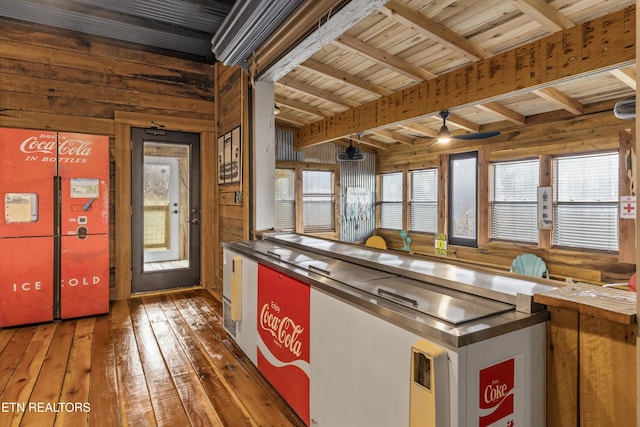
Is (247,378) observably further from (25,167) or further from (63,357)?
(25,167)

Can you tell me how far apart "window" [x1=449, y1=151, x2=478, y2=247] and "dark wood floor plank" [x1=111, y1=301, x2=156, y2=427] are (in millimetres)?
5920

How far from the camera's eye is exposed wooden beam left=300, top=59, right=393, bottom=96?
451cm

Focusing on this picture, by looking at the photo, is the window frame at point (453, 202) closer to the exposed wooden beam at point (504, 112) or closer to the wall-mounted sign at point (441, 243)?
the wall-mounted sign at point (441, 243)

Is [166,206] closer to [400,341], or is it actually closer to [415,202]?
[400,341]

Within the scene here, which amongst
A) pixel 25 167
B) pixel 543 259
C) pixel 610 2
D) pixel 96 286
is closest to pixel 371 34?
pixel 610 2

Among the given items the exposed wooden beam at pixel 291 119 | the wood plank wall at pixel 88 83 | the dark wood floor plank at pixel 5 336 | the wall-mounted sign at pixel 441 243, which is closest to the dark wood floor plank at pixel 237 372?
the dark wood floor plank at pixel 5 336

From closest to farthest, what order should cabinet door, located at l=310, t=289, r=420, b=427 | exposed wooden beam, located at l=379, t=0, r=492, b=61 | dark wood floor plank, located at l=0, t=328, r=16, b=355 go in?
cabinet door, located at l=310, t=289, r=420, b=427, dark wood floor plank, located at l=0, t=328, r=16, b=355, exposed wooden beam, located at l=379, t=0, r=492, b=61

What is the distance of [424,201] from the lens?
7832mm

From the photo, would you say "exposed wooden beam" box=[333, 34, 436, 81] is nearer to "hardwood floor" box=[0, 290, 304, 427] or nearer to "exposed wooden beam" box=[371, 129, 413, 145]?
"exposed wooden beam" box=[371, 129, 413, 145]

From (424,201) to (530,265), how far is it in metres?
2.70

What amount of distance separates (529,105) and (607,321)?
16.9ft

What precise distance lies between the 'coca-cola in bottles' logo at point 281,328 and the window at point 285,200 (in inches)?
210

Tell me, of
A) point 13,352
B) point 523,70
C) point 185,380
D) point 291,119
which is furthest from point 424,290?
point 291,119


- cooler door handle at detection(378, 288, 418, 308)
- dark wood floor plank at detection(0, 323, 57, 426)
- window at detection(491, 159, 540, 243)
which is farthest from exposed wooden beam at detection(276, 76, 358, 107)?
cooler door handle at detection(378, 288, 418, 308)
